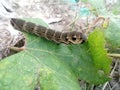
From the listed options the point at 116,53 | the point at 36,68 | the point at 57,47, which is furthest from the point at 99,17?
the point at 36,68

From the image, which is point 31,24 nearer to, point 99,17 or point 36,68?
point 36,68

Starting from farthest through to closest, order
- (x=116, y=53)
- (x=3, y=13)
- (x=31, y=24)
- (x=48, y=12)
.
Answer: (x=48, y=12), (x=3, y=13), (x=116, y=53), (x=31, y=24)

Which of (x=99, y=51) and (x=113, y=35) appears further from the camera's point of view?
(x=113, y=35)

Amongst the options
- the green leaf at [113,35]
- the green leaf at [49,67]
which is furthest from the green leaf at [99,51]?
the green leaf at [113,35]

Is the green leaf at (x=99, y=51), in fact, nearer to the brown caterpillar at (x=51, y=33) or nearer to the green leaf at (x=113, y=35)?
the brown caterpillar at (x=51, y=33)

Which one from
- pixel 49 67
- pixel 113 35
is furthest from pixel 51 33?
pixel 113 35

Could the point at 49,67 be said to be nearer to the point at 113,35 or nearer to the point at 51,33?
the point at 51,33
